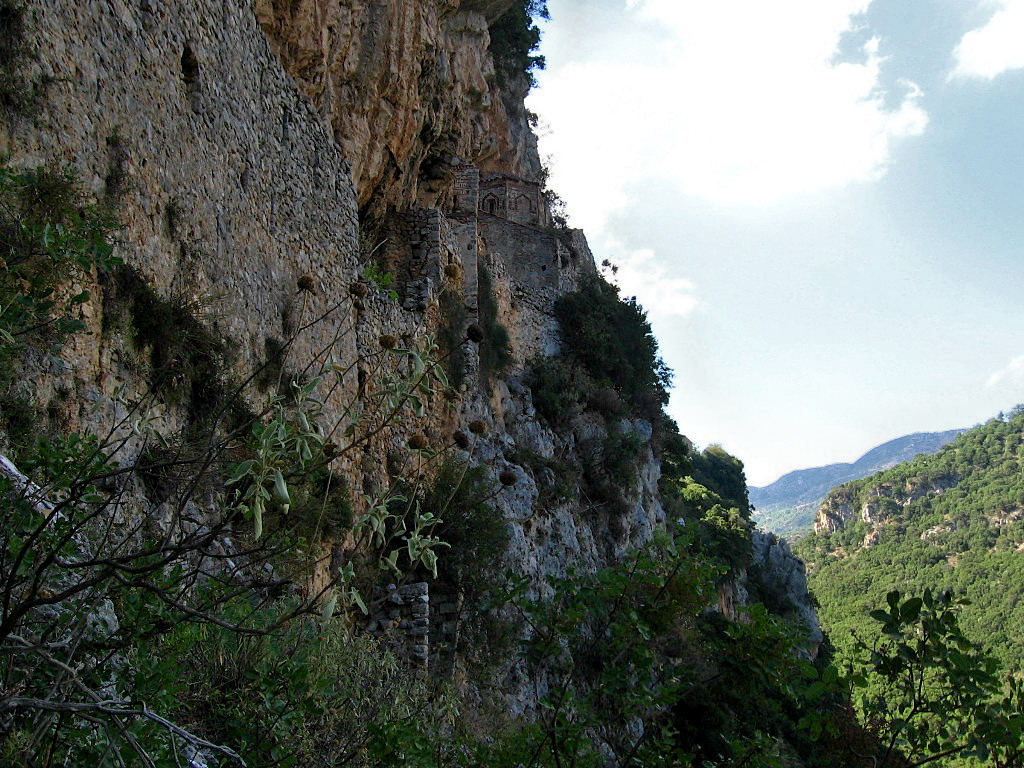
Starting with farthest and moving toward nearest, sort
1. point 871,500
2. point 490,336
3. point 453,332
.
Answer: point 871,500 → point 490,336 → point 453,332

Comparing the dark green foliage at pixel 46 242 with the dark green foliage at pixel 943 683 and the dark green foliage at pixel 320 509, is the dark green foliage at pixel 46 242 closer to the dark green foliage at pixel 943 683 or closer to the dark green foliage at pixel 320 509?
the dark green foliage at pixel 320 509

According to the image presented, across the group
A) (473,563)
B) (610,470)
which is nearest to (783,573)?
(610,470)

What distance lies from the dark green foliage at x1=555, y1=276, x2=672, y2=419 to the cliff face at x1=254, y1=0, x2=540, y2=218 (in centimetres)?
575

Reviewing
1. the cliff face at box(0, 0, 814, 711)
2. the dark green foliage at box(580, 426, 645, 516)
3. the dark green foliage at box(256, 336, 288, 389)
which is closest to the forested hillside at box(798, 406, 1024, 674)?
the dark green foliage at box(580, 426, 645, 516)

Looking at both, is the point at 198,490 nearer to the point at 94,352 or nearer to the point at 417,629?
the point at 94,352

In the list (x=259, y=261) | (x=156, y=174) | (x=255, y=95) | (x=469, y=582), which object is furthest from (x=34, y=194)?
(x=469, y=582)

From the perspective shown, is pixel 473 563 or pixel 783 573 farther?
pixel 783 573

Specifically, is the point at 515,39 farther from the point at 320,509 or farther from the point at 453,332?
the point at 320,509

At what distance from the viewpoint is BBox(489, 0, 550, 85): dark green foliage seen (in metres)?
25.2

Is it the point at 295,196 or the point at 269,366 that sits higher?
the point at 295,196

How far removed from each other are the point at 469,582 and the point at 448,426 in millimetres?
3544

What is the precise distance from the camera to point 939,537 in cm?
6581

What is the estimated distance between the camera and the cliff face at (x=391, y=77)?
9.95 meters

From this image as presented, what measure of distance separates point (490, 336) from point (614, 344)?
576 centimetres
